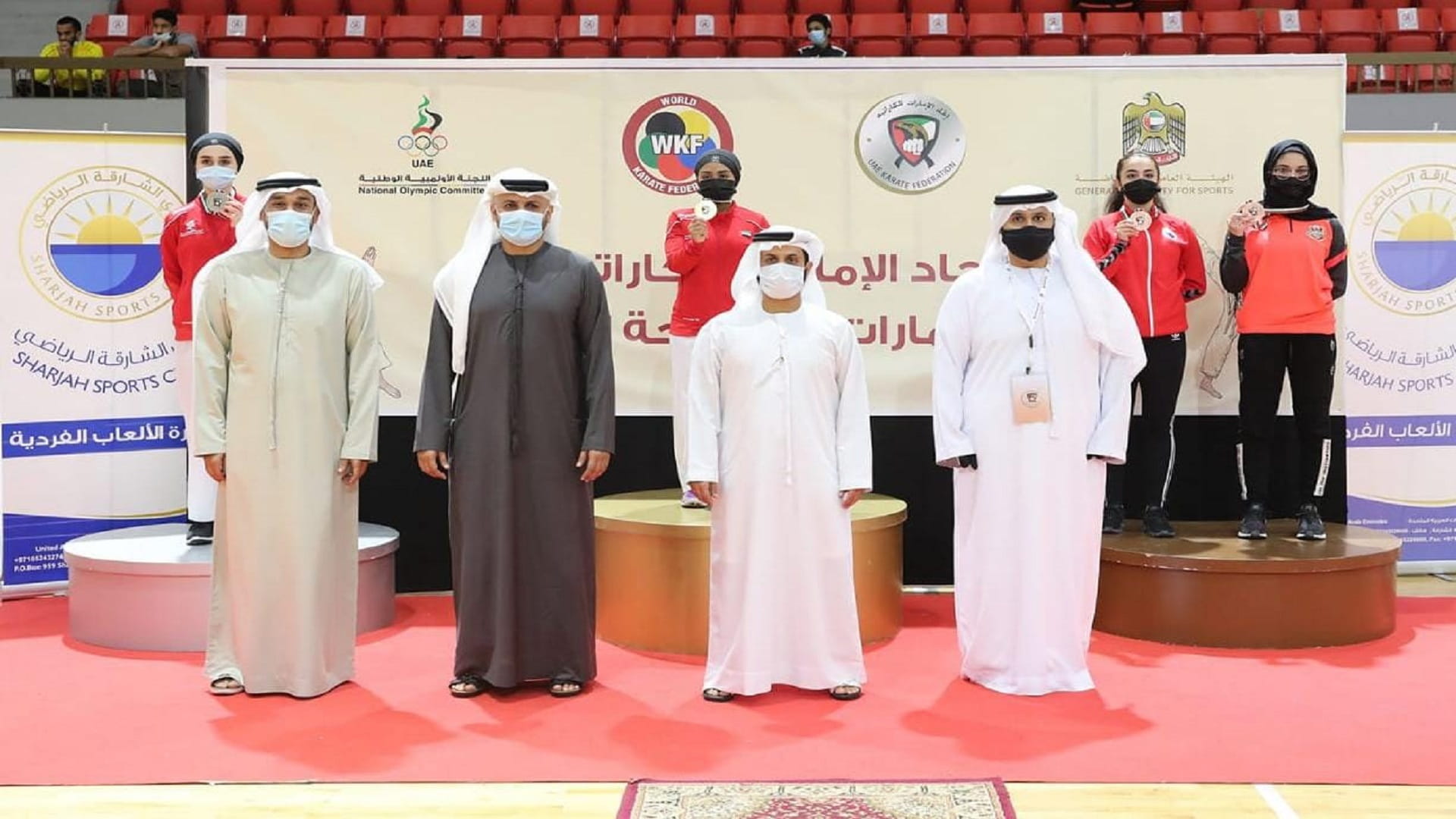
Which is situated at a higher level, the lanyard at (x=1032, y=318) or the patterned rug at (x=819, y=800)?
the lanyard at (x=1032, y=318)

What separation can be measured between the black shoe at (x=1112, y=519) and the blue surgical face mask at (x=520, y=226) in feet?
8.20

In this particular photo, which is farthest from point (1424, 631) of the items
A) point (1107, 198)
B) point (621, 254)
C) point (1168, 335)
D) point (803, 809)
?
point (621, 254)

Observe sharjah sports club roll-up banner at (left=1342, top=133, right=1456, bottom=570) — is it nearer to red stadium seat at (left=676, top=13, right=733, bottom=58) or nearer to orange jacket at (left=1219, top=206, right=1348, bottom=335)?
orange jacket at (left=1219, top=206, right=1348, bottom=335)

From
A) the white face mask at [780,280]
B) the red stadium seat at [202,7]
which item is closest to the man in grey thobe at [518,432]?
the white face mask at [780,280]

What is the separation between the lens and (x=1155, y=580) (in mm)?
4668

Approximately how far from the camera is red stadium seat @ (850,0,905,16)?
955cm

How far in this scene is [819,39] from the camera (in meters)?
7.85

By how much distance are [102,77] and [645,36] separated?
10.7 feet

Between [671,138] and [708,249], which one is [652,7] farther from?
[708,249]

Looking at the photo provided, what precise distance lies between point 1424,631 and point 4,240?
18.7 ft

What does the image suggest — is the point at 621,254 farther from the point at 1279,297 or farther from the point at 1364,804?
the point at 1364,804

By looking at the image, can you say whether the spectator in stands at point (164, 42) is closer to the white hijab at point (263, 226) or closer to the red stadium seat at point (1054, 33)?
the white hijab at point (263, 226)

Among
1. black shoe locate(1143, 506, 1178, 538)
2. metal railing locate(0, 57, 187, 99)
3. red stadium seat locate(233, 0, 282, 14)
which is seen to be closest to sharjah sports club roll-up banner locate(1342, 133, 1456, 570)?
black shoe locate(1143, 506, 1178, 538)

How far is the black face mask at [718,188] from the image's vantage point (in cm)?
479
